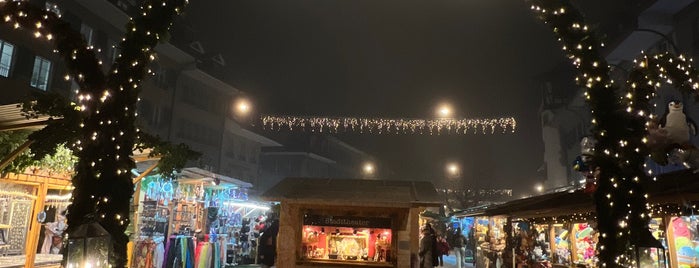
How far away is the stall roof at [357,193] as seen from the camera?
37.0ft

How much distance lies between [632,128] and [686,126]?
1077mm

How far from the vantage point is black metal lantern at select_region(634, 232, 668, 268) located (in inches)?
160

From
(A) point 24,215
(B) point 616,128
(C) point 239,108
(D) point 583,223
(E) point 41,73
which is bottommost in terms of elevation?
(A) point 24,215

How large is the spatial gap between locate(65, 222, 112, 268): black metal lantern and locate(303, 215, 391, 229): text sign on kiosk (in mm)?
8597

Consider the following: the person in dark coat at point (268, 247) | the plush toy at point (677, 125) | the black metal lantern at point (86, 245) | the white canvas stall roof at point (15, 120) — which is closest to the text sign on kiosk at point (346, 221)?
the person in dark coat at point (268, 247)

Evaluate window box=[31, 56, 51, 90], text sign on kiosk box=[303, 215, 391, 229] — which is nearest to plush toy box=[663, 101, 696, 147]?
text sign on kiosk box=[303, 215, 391, 229]

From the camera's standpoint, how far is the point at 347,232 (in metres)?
12.5

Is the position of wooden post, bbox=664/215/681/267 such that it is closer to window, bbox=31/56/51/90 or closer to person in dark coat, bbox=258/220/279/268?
person in dark coat, bbox=258/220/279/268

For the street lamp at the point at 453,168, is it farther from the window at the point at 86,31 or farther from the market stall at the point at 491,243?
the window at the point at 86,31

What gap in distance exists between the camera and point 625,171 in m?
4.29

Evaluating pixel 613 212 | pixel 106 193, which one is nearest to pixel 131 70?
pixel 106 193

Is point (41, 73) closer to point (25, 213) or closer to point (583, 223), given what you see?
point (25, 213)

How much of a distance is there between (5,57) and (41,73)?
1.89 metres

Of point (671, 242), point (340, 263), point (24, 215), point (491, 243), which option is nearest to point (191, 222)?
point (24, 215)
